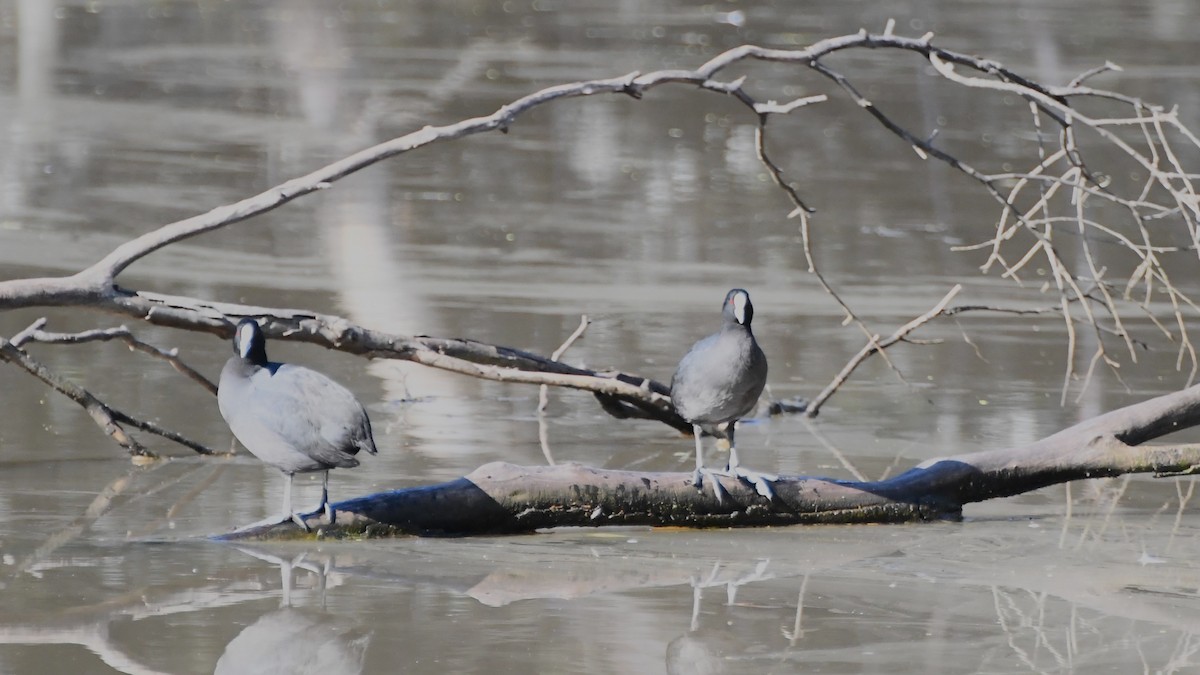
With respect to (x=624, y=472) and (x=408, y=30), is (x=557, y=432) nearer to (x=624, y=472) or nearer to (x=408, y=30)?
(x=624, y=472)

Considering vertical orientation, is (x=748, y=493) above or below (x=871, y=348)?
below

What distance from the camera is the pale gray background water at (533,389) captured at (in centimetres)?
545

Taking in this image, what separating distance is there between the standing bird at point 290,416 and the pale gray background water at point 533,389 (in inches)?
11.7

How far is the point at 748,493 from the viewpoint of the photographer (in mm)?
6863

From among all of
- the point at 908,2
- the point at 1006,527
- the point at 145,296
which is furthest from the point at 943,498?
the point at 908,2

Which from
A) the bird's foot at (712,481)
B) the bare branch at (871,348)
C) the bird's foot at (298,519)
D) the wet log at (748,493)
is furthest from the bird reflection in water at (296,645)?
the bare branch at (871,348)

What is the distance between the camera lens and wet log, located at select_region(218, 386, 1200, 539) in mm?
6438

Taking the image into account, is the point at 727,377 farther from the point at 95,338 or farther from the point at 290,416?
the point at 95,338

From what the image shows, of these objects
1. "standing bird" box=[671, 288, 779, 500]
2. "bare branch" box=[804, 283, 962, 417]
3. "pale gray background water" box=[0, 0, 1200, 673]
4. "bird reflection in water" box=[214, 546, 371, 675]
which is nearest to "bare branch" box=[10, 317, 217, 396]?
"pale gray background water" box=[0, 0, 1200, 673]

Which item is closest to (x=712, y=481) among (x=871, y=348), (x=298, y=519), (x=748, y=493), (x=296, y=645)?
(x=748, y=493)

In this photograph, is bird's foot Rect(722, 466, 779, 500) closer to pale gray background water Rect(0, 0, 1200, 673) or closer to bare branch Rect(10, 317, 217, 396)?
pale gray background water Rect(0, 0, 1200, 673)

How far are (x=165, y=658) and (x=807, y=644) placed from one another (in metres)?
1.73

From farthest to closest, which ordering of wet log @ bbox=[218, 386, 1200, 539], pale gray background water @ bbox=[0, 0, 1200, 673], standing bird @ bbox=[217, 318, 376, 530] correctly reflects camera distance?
wet log @ bbox=[218, 386, 1200, 539] → standing bird @ bbox=[217, 318, 376, 530] → pale gray background water @ bbox=[0, 0, 1200, 673]

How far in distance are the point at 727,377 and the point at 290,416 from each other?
1546 mm
